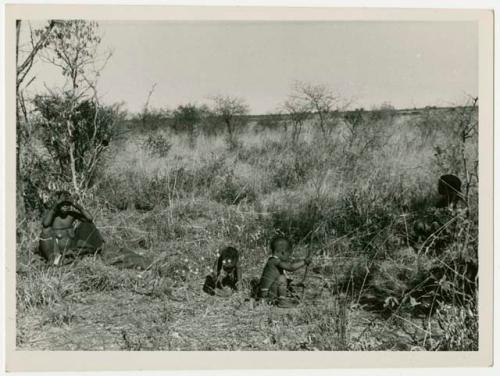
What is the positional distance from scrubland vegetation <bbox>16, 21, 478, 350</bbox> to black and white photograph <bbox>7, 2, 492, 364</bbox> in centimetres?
2

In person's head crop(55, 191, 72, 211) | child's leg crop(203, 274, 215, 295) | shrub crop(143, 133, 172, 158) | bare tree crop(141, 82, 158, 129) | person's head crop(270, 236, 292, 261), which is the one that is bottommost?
child's leg crop(203, 274, 215, 295)

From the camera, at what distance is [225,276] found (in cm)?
566

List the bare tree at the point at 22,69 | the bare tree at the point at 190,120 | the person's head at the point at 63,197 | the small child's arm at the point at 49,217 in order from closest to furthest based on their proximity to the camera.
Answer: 1. the bare tree at the point at 22,69
2. the small child's arm at the point at 49,217
3. the person's head at the point at 63,197
4. the bare tree at the point at 190,120

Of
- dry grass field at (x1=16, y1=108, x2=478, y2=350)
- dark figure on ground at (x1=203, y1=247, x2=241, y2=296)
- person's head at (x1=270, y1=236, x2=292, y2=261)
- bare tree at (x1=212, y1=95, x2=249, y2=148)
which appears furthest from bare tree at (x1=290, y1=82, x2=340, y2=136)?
dark figure on ground at (x1=203, y1=247, x2=241, y2=296)

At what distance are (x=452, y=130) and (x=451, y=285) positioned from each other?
1.84 metres

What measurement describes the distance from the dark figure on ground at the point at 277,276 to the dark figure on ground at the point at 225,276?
339 millimetres

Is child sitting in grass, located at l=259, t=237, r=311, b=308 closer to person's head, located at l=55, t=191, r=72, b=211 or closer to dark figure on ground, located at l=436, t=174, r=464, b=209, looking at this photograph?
dark figure on ground, located at l=436, t=174, r=464, b=209

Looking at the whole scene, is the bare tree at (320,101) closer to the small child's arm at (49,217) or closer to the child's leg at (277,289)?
the child's leg at (277,289)

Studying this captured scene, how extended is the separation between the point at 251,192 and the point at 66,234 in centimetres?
219

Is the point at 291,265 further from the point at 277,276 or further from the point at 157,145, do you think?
the point at 157,145

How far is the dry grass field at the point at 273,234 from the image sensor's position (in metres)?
5.14

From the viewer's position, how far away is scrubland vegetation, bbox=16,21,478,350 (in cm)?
516

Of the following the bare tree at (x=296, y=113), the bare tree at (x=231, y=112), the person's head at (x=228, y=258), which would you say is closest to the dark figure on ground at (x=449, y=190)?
the bare tree at (x=296, y=113)

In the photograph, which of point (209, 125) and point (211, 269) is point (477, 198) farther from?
point (209, 125)
